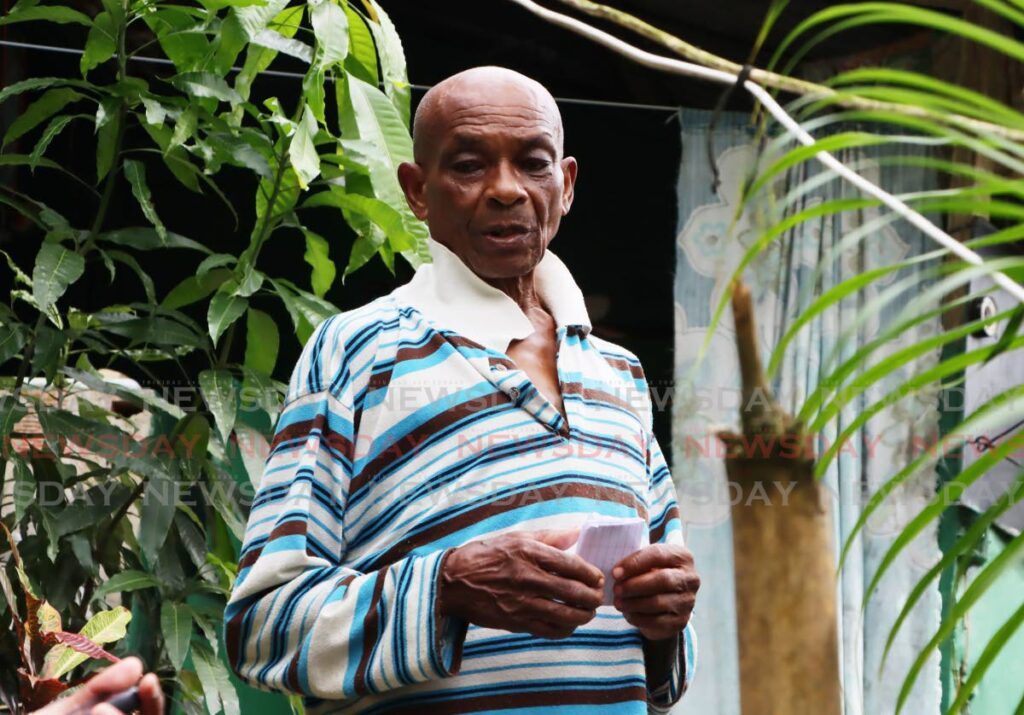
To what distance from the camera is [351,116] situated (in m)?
2.20

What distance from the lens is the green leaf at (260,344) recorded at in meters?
2.35

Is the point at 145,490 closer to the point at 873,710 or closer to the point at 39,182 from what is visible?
the point at 39,182

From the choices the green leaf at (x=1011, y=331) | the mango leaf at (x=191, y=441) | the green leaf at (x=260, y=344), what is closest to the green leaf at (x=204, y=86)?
the green leaf at (x=260, y=344)

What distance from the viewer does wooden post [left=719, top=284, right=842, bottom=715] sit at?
3.00 metres

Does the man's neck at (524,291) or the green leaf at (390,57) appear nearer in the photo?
the man's neck at (524,291)

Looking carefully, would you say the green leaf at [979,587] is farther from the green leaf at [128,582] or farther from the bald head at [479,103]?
the green leaf at [128,582]

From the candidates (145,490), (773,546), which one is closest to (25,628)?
(145,490)

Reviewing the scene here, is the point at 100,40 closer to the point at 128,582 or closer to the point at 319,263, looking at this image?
the point at 319,263

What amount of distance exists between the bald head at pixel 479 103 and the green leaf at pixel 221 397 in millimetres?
700

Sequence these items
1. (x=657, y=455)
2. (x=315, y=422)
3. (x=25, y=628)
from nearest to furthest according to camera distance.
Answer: (x=315, y=422)
(x=657, y=455)
(x=25, y=628)

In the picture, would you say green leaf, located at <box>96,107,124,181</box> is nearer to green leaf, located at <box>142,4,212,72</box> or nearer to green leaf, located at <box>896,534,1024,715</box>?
green leaf, located at <box>142,4,212,72</box>

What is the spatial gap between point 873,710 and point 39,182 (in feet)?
7.35

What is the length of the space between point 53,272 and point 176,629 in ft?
1.88

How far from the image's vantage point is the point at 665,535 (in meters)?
1.59
